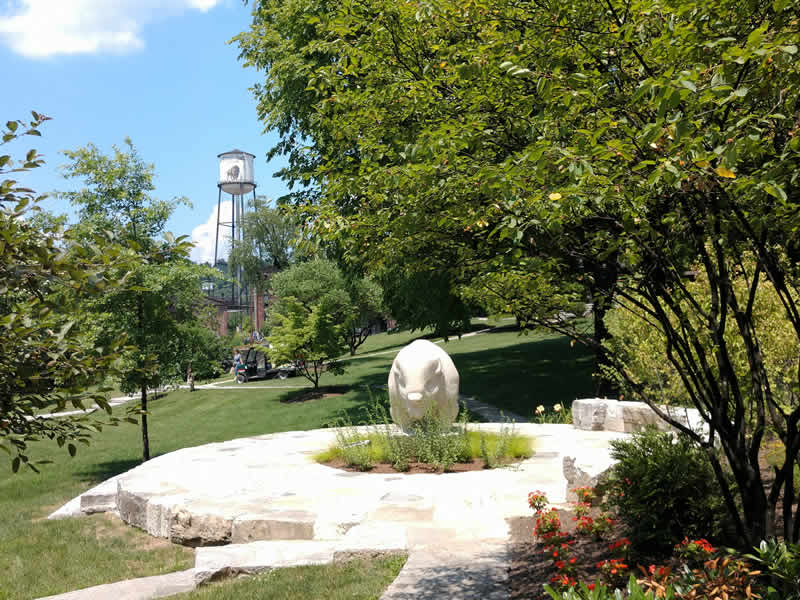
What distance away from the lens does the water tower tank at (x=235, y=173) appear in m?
59.1

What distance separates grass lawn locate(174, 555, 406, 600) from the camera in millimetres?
4652

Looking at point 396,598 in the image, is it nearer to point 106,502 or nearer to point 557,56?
point 557,56

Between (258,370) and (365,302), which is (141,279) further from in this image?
(365,302)

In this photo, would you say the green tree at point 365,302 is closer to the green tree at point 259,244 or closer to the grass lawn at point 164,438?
the grass lawn at point 164,438

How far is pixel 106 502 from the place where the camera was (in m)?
8.75

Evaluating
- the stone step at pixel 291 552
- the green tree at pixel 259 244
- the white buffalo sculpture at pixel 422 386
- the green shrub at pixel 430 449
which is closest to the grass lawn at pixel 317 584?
the stone step at pixel 291 552

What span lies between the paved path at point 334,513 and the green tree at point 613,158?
202 centimetres

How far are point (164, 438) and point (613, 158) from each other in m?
17.1

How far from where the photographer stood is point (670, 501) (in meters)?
4.62

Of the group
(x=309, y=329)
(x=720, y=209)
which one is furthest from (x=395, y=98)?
(x=309, y=329)

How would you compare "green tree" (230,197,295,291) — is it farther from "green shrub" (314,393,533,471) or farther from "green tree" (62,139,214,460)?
"green shrub" (314,393,533,471)

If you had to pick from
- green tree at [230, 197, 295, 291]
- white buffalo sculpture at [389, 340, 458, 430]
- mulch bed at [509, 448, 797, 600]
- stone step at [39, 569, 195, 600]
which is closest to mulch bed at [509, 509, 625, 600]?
mulch bed at [509, 448, 797, 600]

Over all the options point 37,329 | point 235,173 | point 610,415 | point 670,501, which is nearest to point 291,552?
point 670,501

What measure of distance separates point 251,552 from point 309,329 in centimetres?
1596
